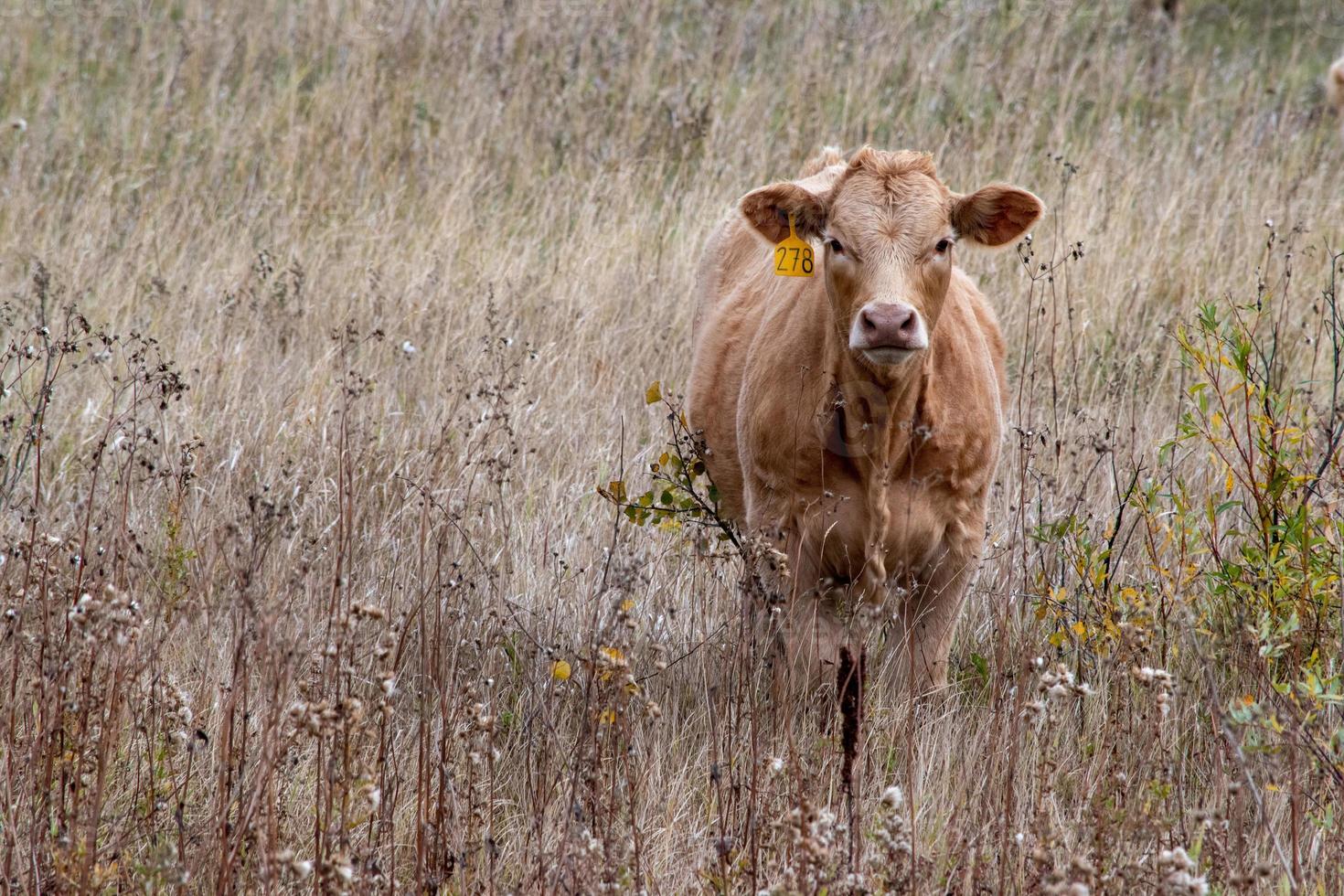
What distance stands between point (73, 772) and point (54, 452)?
280 cm

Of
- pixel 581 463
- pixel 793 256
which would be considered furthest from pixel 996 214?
pixel 581 463

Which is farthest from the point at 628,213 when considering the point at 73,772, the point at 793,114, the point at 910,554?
the point at 73,772

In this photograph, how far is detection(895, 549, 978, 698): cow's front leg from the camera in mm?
4453

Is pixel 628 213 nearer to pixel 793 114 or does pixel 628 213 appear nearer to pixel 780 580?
pixel 793 114

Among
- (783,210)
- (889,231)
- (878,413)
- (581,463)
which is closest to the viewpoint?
(889,231)

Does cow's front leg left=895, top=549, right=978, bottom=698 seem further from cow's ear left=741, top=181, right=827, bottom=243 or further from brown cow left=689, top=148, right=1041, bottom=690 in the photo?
cow's ear left=741, top=181, right=827, bottom=243

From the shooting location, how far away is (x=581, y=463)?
19.1 feet

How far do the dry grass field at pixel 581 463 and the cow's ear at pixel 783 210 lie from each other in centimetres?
71

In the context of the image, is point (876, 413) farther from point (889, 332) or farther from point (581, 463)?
A: point (581, 463)

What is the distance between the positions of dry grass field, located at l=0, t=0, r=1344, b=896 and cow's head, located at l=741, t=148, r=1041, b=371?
0.92ft

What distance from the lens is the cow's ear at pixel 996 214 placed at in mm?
4336

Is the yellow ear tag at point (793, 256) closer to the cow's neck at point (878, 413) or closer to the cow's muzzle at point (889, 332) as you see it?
the cow's neck at point (878, 413)

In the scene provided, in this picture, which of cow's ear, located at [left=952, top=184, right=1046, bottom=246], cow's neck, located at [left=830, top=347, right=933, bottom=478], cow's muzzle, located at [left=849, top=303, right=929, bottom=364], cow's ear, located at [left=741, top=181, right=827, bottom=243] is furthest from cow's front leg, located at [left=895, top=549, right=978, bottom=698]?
cow's ear, located at [left=741, top=181, right=827, bottom=243]

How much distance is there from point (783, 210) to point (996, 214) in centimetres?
65
